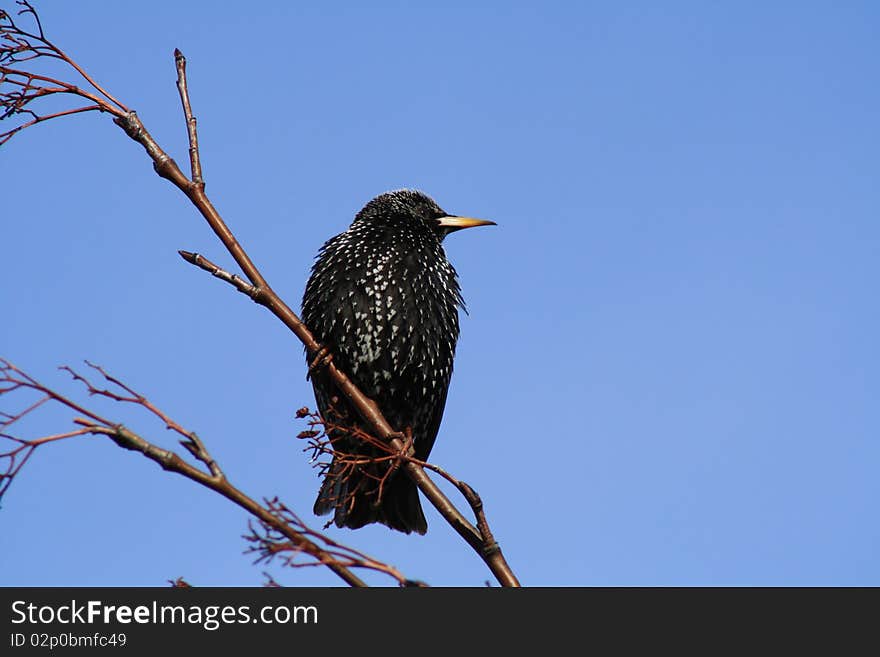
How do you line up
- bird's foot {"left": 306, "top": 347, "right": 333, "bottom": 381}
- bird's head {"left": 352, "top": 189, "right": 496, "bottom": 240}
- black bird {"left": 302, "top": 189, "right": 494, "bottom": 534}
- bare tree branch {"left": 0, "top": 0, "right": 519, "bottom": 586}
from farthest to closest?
bird's head {"left": 352, "top": 189, "right": 496, "bottom": 240} → black bird {"left": 302, "top": 189, "right": 494, "bottom": 534} → bird's foot {"left": 306, "top": 347, "right": 333, "bottom": 381} → bare tree branch {"left": 0, "top": 0, "right": 519, "bottom": 586}

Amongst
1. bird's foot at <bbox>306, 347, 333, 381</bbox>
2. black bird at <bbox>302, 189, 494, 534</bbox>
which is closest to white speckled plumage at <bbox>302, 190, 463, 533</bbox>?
black bird at <bbox>302, 189, 494, 534</bbox>

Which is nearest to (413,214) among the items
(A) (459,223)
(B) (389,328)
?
(A) (459,223)

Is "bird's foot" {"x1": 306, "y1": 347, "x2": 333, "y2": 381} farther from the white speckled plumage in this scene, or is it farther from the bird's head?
the bird's head

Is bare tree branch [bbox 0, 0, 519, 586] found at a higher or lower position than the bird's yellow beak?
lower

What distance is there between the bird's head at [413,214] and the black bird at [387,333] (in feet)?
0.06

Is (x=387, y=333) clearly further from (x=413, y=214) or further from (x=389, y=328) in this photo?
(x=413, y=214)

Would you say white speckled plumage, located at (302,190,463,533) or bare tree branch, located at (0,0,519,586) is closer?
bare tree branch, located at (0,0,519,586)

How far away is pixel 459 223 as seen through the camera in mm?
5660

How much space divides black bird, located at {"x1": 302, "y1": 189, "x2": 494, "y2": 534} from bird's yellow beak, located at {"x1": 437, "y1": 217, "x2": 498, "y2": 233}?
0.10 metres

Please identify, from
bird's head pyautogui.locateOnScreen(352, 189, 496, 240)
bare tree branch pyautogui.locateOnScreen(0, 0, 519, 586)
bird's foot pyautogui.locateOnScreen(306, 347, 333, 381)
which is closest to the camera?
bare tree branch pyautogui.locateOnScreen(0, 0, 519, 586)

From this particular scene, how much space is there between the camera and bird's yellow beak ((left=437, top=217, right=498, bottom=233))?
5648 mm
